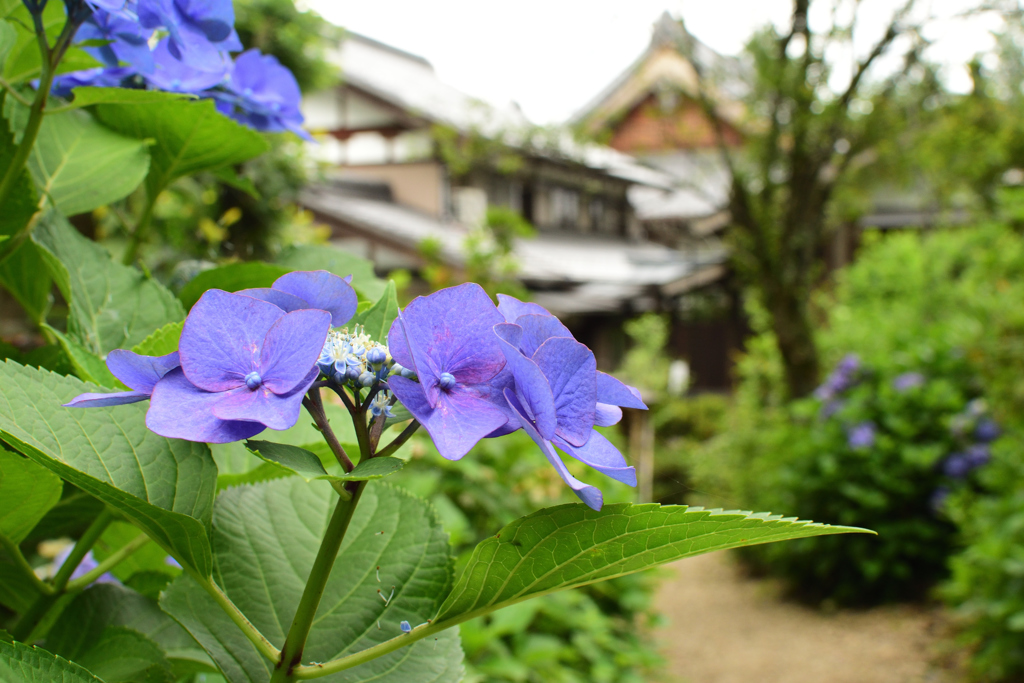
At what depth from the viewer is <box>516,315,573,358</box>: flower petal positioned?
0.44 m

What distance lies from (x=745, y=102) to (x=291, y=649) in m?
8.89

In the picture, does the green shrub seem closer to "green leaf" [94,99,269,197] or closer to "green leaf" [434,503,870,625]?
"green leaf" [94,99,269,197]

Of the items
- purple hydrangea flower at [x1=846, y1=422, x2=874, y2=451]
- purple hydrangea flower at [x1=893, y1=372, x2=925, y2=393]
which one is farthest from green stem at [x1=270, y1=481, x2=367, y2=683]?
purple hydrangea flower at [x1=893, y1=372, x2=925, y2=393]

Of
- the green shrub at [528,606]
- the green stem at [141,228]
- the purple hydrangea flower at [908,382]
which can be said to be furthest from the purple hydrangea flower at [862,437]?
the green stem at [141,228]

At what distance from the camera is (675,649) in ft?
19.2

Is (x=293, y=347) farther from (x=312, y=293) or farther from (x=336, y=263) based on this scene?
(x=336, y=263)

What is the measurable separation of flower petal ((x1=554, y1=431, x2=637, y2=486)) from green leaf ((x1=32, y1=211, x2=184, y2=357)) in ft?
1.36

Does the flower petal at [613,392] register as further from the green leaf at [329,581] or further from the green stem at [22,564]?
the green stem at [22,564]

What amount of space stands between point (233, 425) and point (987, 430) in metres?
6.11

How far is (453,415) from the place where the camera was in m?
0.41

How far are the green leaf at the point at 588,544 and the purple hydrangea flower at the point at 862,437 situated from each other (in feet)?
19.8

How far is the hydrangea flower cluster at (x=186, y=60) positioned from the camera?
622 millimetres

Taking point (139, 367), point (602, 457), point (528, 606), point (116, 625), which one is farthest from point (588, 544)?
point (528, 606)

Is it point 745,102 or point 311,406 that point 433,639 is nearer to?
point 311,406
